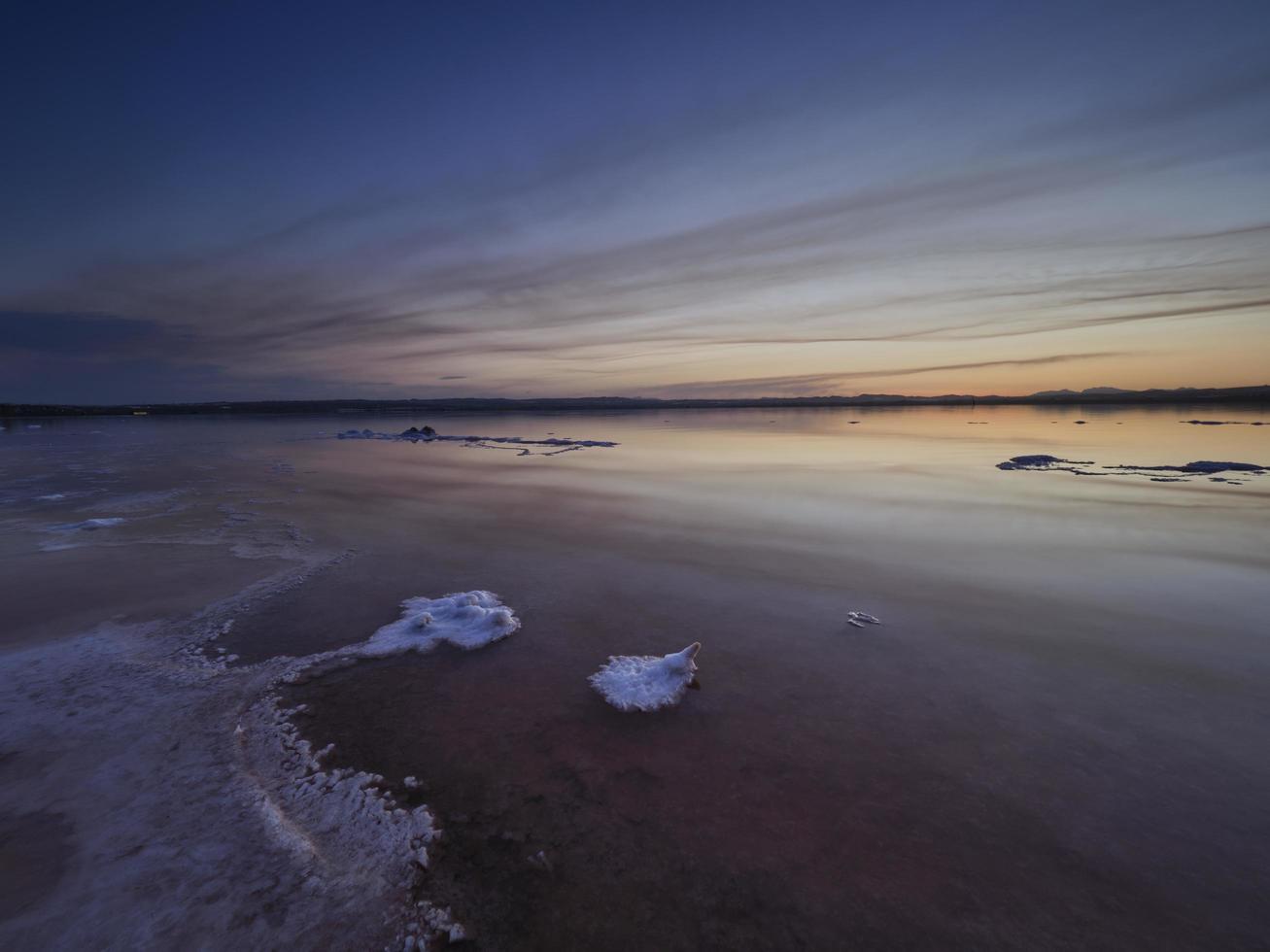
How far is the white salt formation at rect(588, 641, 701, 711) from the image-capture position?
185 inches

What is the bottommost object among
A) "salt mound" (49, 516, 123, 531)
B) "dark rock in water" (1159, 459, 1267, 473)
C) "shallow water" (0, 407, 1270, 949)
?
"shallow water" (0, 407, 1270, 949)

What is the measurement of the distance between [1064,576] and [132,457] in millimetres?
35014

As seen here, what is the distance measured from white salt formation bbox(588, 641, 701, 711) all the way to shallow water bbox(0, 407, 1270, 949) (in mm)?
179

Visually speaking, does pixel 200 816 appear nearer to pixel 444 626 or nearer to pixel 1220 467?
pixel 444 626

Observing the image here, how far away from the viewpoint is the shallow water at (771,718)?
282 cm

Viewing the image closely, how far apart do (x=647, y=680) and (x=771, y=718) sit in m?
1.17

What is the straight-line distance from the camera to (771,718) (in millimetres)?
4496

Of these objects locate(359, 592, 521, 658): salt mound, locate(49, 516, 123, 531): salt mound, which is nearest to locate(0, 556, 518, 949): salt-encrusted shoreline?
locate(359, 592, 521, 658): salt mound

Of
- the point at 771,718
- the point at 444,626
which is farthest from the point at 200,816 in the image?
the point at 771,718

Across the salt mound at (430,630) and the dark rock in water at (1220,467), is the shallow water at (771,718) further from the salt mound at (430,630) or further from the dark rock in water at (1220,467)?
the dark rock in water at (1220,467)

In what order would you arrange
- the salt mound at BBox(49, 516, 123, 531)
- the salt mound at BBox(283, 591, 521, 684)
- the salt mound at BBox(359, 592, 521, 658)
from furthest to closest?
the salt mound at BBox(49, 516, 123, 531) → the salt mound at BBox(359, 592, 521, 658) → the salt mound at BBox(283, 591, 521, 684)

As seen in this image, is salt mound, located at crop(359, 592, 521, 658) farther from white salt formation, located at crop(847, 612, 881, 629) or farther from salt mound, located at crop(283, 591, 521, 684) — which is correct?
white salt formation, located at crop(847, 612, 881, 629)

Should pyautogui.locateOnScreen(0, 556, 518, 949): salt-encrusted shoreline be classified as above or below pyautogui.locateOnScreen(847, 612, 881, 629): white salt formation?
above

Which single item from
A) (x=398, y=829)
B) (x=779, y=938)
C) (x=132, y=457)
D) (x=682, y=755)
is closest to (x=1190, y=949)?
(x=779, y=938)
